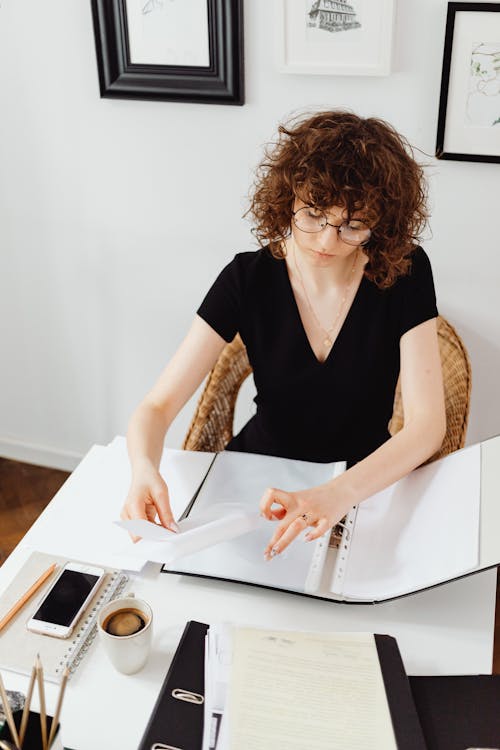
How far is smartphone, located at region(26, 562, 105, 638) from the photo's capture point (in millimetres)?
1053

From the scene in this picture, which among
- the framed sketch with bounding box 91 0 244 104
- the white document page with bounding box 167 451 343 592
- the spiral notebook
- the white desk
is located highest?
the framed sketch with bounding box 91 0 244 104

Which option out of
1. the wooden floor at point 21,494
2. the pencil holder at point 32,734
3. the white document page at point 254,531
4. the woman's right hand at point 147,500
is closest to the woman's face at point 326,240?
the white document page at point 254,531

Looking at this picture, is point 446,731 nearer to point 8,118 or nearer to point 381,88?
point 381,88

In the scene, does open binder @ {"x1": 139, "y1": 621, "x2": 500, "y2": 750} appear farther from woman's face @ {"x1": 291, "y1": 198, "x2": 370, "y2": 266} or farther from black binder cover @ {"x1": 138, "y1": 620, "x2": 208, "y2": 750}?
woman's face @ {"x1": 291, "y1": 198, "x2": 370, "y2": 266}

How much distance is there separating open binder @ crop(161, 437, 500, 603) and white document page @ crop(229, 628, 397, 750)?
114 mm

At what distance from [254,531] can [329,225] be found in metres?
0.54

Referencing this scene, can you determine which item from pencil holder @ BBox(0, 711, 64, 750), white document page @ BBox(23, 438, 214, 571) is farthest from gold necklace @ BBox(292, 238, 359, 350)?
pencil holder @ BBox(0, 711, 64, 750)

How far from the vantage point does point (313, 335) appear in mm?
1549

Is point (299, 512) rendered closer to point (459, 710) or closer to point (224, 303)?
point (459, 710)

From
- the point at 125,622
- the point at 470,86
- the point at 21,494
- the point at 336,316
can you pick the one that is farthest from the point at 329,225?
the point at 21,494

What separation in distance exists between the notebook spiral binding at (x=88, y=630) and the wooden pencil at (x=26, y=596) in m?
0.09

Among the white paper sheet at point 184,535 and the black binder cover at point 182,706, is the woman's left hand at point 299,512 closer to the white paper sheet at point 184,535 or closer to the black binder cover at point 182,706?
the white paper sheet at point 184,535

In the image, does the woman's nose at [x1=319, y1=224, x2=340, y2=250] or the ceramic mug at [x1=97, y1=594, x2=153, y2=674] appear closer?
the ceramic mug at [x1=97, y1=594, x2=153, y2=674]

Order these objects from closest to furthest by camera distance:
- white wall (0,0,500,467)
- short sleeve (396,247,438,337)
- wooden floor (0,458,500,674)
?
short sleeve (396,247,438,337) < white wall (0,0,500,467) < wooden floor (0,458,500,674)
